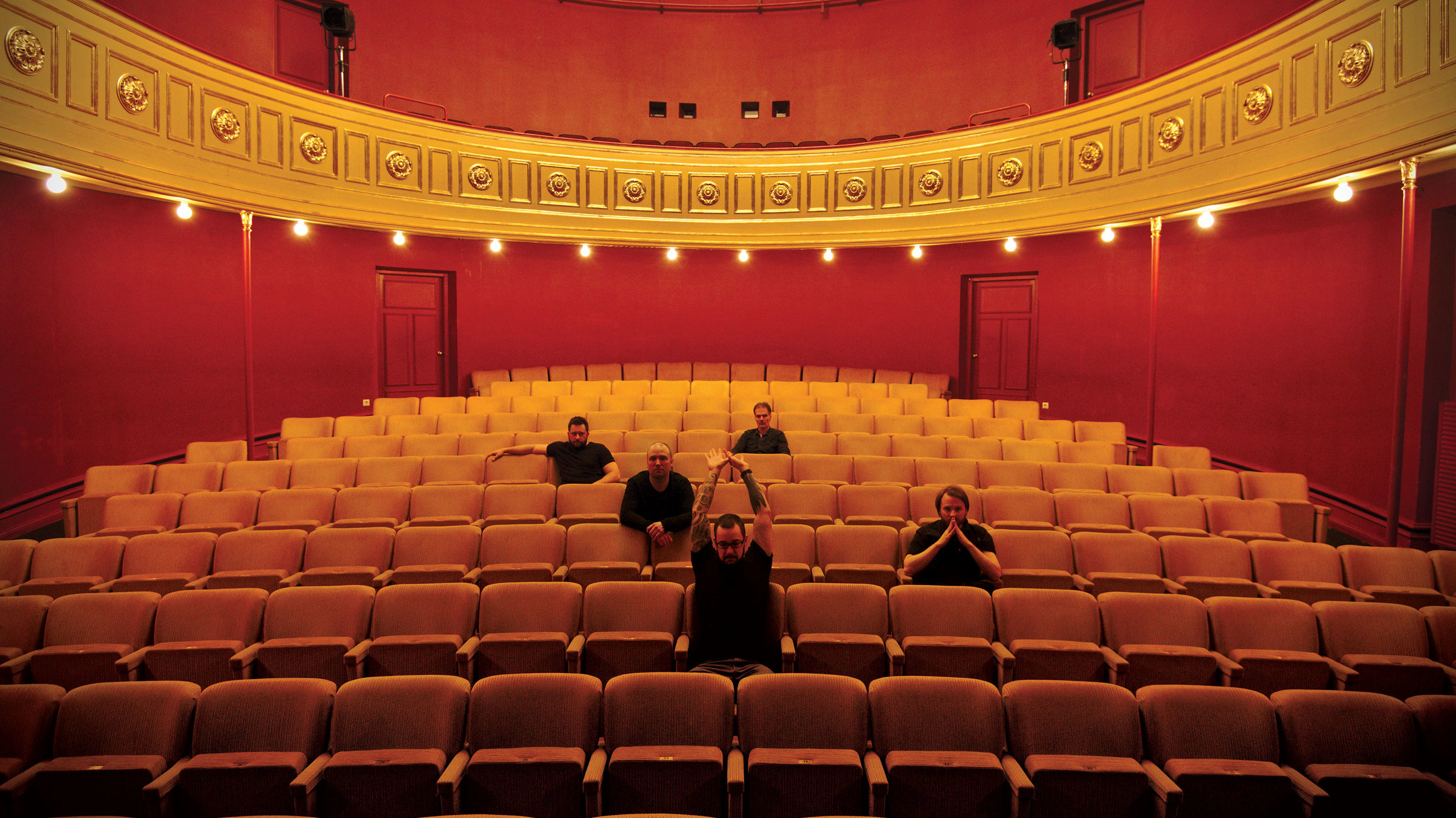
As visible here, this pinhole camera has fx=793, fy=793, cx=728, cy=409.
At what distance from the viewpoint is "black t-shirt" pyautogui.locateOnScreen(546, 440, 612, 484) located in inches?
204

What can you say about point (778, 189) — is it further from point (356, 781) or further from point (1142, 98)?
point (356, 781)

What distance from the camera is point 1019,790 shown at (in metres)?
2.24

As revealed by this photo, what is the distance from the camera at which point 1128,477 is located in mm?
5406

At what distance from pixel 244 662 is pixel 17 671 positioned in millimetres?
819

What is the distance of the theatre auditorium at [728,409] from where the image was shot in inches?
96.4

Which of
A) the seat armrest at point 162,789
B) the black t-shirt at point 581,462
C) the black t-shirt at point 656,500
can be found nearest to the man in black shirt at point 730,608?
the black t-shirt at point 656,500

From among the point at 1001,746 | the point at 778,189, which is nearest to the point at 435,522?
the point at 1001,746

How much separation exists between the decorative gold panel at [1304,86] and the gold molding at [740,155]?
0.04 ft

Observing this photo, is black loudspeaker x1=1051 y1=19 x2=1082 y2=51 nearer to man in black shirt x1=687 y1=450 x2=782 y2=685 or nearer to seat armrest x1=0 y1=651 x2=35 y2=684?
man in black shirt x1=687 y1=450 x2=782 y2=685

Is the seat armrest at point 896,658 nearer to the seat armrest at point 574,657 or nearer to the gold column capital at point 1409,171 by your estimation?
the seat armrest at point 574,657

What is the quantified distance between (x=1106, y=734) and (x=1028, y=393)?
744 centimetres

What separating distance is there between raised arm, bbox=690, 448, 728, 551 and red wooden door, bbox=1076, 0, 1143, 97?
25.0 ft

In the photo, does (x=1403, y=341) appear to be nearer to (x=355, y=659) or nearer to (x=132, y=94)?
(x=355, y=659)

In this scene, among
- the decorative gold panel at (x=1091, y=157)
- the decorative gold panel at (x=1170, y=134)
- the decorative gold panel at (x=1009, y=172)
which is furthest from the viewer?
the decorative gold panel at (x=1009, y=172)
